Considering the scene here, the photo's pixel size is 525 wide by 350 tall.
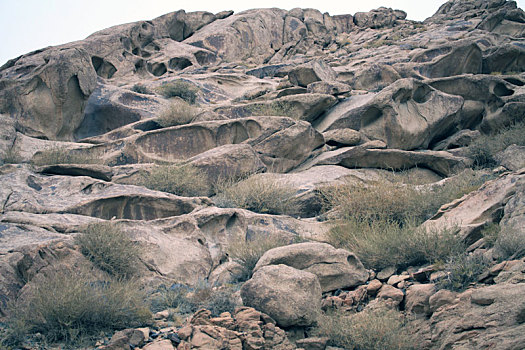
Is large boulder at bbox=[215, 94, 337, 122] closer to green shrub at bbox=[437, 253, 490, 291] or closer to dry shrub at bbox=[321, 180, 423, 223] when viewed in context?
dry shrub at bbox=[321, 180, 423, 223]

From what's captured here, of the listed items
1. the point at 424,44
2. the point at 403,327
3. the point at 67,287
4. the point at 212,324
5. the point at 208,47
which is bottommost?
the point at 403,327

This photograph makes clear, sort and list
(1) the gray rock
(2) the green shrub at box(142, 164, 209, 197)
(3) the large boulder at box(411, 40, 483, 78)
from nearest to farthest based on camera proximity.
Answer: (2) the green shrub at box(142, 164, 209, 197), (1) the gray rock, (3) the large boulder at box(411, 40, 483, 78)

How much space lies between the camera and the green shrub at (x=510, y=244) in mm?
4715

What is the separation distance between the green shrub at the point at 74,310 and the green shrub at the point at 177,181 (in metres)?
4.30

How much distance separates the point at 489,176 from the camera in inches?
337

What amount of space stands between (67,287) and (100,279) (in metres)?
0.98

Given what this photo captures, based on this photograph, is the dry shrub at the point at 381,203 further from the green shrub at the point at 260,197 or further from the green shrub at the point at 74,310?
the green shrub at the point at 74,310

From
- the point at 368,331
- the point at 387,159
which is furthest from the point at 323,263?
the point at 387,159

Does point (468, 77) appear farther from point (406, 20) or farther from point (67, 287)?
point (406, 20)

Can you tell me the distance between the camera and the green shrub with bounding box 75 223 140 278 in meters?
5.75

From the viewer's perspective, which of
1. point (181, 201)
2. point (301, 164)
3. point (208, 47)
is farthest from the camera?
point (208, 47)

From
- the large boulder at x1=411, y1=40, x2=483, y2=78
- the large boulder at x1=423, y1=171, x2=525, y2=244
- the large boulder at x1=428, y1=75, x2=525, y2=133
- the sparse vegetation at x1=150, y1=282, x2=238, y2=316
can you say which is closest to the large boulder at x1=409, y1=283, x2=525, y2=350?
the large boulder at x1=423, y1=171, x2=525, y2=244

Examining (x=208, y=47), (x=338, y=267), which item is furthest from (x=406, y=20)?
(x=338, y=267)

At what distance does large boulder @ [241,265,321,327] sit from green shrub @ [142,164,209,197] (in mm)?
4404
